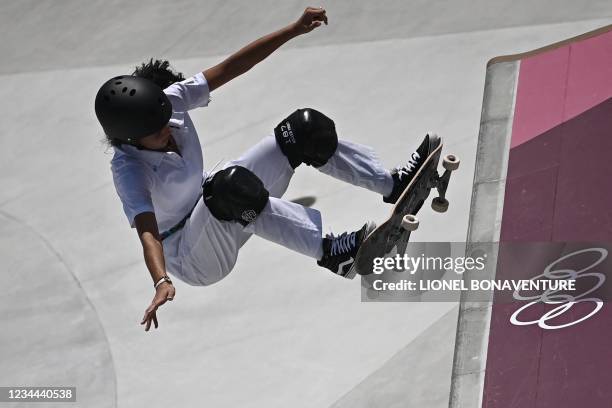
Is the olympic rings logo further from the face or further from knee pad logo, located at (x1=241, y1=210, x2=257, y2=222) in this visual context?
the face

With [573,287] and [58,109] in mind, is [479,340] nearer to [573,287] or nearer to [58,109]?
[573,287]

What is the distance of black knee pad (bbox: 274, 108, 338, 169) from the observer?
5.95 m

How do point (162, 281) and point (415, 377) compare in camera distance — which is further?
point (415, 377)

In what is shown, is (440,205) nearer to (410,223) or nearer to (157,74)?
(410,223)

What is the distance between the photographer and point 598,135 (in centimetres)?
748

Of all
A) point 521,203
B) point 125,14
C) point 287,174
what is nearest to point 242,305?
point 287,174

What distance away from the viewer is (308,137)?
5.95 metres

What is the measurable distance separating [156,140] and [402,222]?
153 centimetres

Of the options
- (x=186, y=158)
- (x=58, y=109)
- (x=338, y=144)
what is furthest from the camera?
(x=58, y=109)

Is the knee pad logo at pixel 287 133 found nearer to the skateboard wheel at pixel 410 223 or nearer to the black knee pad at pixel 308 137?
the black knee pad at pixel 308 137

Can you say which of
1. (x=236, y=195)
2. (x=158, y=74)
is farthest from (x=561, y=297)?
(x=158, y=74)

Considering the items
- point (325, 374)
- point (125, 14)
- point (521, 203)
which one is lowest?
point (325, 374)

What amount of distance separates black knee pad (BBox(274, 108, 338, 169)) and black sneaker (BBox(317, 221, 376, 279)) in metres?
0.52

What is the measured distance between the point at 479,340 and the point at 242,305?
78.9 inches
